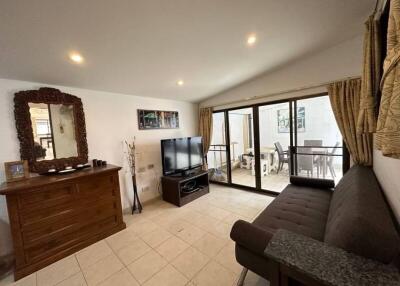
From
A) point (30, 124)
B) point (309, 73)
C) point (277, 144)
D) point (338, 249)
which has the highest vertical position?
point (309, 73)

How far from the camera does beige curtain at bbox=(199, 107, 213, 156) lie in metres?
4.16

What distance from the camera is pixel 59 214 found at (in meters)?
1.98

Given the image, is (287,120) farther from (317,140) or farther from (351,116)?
(351,116)

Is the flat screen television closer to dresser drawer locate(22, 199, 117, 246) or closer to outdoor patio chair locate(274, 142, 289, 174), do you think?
dresser drawer locate(22, 199, 117, 246)

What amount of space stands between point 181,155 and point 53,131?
2.03 metres

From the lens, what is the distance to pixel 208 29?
71.6 inches

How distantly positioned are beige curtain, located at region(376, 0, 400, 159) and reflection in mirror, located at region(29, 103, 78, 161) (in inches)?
124

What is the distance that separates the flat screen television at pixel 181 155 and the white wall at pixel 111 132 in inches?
15.7

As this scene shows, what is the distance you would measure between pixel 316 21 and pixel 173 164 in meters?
2.94

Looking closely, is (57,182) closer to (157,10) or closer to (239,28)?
(157,10)

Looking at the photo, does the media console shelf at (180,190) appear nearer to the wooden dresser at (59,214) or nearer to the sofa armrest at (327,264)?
the wooden dresser at (59,214)

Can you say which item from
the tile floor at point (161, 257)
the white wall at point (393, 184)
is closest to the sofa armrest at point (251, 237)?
the tile floor at point (161, 257)

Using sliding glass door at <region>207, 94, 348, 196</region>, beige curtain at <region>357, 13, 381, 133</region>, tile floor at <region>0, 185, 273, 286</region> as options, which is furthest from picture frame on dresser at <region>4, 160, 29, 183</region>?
sliding glass door at <region>207, 94, 348, 196</region>

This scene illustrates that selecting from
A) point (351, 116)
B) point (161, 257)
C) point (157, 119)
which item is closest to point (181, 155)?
point (157, 119)
